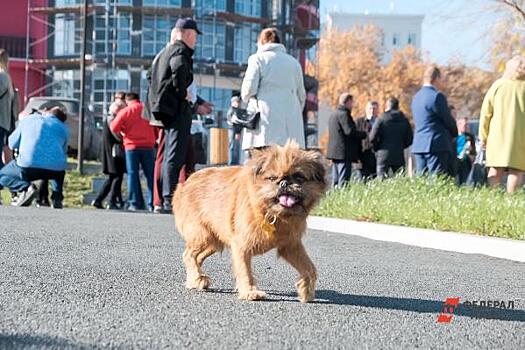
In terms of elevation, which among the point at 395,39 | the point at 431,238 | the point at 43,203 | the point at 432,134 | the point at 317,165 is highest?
the point at 395,39

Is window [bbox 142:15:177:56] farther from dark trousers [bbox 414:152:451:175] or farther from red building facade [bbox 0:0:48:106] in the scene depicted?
dark trousers [bbox 414:152:451:175]

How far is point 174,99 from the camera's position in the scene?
11938 mm

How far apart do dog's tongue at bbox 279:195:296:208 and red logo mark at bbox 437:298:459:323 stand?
102 cm

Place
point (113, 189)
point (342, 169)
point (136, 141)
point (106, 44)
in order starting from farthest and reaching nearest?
point (106, 44) → point (113, 189) → point (342, 169) → point (136, 141)

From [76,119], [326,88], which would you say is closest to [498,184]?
[76,119]

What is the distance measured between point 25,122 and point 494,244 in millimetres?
8586

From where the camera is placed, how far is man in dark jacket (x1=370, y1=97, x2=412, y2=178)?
57.5 ft

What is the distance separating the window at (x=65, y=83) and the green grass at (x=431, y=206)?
4117cm

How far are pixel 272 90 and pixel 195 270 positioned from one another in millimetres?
5232

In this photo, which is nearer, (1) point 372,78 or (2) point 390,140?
(2) point 390,140

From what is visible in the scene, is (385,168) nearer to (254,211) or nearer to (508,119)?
(508,119)

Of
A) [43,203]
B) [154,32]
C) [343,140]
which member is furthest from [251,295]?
[154,32]

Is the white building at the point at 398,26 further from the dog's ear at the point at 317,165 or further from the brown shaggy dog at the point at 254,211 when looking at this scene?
the dog's ear at the point at 317,165

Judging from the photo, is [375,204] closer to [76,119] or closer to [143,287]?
[143,287]
